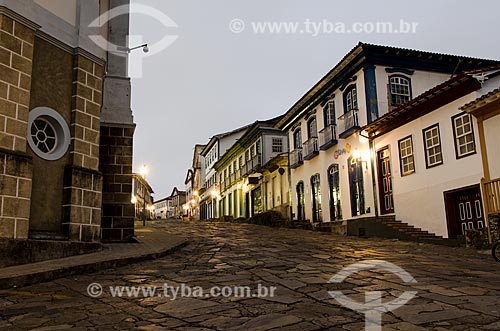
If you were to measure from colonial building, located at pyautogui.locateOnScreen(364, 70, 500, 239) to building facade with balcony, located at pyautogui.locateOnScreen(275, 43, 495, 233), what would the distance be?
103 cm

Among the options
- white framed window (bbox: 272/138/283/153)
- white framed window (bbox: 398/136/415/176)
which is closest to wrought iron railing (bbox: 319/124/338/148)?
white framed window (bbox: 398/136/415/176)

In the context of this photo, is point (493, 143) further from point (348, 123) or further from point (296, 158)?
point (296, 158)

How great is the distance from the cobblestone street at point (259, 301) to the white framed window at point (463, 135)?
596cm

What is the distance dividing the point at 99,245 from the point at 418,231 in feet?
34.2

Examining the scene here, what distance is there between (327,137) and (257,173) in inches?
484

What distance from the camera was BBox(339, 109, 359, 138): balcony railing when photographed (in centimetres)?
1888

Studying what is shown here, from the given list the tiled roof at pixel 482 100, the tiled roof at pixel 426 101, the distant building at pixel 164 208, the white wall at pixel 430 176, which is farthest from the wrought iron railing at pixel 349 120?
the distant building at pixel 164 208

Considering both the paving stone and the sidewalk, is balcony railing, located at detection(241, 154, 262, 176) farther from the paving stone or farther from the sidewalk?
the paving stone

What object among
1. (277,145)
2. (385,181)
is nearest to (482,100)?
(385,181)

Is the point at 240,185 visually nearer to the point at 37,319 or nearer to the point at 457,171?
the point at 457,171

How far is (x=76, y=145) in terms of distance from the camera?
988cm

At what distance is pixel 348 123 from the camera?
63.7 feet

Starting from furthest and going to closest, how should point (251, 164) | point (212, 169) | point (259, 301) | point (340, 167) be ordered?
1. point (212, 169)
2. point (251, 164)
3. point (340, 167)
4. point (259, 301)

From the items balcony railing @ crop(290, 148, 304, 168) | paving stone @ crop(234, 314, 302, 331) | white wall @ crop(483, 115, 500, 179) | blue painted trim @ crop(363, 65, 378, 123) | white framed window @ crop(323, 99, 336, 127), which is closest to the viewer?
paving stone @ crop(234, 314, 302, 331)
